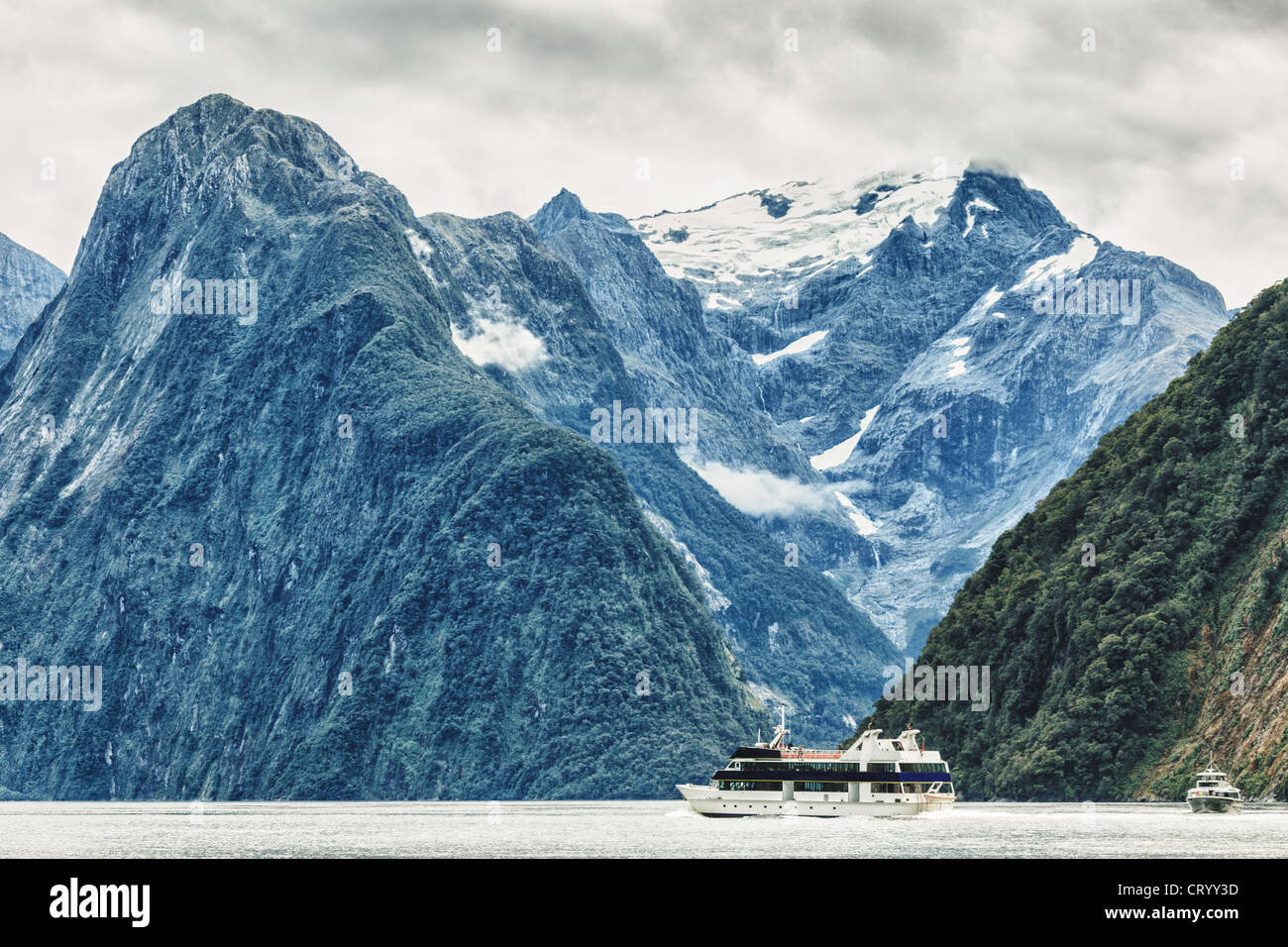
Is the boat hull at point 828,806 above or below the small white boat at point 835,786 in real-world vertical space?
below

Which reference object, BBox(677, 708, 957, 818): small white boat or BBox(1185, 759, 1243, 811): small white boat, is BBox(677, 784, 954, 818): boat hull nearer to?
BBox(677, 708, 957, 818): small white boat

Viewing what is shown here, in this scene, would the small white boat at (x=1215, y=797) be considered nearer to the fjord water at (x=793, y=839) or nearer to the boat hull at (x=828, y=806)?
the fjord water at (x=793, y=839)

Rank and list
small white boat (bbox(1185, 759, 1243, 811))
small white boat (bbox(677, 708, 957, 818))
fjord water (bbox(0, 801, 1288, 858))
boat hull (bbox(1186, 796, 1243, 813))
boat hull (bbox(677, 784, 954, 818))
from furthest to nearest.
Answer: small white boat (bbox(677, 708, 957, 818)) → boat hull (bbox(677, 784, 954, 818)) → small white boat (bbox(1185, 759, 1243, 811)) → boat hull (bbox(1186, 796, 1243, 813)) → fjord water (bbox(0, 801, 1288, 858))

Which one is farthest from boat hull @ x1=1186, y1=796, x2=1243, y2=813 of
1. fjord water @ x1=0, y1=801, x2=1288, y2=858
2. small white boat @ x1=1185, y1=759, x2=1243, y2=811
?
fjord water @ x1=0, y1=801, x2=1288, y2=858

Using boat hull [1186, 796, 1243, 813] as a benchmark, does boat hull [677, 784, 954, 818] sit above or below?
below

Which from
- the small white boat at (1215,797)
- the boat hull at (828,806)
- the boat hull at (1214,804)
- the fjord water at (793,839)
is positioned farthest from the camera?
the boat hull at (828,806)

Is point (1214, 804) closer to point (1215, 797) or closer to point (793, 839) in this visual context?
point (1215, 797)

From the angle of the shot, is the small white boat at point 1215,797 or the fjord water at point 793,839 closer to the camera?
the fjord water at point 793,839

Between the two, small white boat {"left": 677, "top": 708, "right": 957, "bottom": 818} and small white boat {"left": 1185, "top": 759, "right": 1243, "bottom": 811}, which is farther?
small white boat {"left": 677, "top": 708, "right": 957, "bottom": 818}

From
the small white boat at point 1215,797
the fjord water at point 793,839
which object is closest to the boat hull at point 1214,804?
the small white boat at point 1215,797

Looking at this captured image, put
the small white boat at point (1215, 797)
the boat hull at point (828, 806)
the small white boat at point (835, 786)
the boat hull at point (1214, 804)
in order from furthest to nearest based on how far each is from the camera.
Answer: the small white boat at point (835, 786) < the boat hull at point (828, 806) < the small white boat at point (1215, 797) < the boat hull at point (1214, 804)

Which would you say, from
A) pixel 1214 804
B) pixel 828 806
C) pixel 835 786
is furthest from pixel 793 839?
pixel 1214 804
